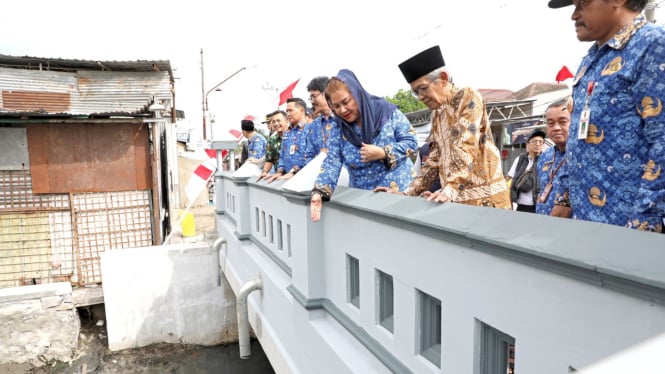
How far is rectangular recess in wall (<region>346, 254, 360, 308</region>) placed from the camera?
2.75 metres

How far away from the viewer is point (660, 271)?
929 mm

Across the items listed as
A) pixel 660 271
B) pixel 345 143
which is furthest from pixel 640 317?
pixel 345 143

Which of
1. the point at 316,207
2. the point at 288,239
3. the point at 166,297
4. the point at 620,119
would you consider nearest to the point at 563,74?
the point at 288,239

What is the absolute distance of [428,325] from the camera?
1.98m

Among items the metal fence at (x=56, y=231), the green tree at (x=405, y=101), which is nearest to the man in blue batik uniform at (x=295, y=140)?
the metal fence at (x=56, y=231)

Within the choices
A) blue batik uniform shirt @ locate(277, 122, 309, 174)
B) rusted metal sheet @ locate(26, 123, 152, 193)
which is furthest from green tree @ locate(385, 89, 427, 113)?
blue batik uniform shirt @ locate(277, 122, 309, 174)

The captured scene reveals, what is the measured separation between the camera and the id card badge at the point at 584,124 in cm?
154

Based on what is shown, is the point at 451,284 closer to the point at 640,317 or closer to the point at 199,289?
the point at 640,317

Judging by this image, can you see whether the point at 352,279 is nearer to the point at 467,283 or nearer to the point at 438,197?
the point at 438,197

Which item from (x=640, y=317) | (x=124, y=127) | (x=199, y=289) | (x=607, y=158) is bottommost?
(x=199, y=289)

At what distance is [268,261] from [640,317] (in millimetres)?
4133

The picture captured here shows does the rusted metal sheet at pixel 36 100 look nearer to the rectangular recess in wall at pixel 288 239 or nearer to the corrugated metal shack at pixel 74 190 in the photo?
the corrugated metal shack at pixel 74 190

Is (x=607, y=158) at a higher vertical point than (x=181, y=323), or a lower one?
higher

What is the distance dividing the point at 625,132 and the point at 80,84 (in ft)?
50.5
